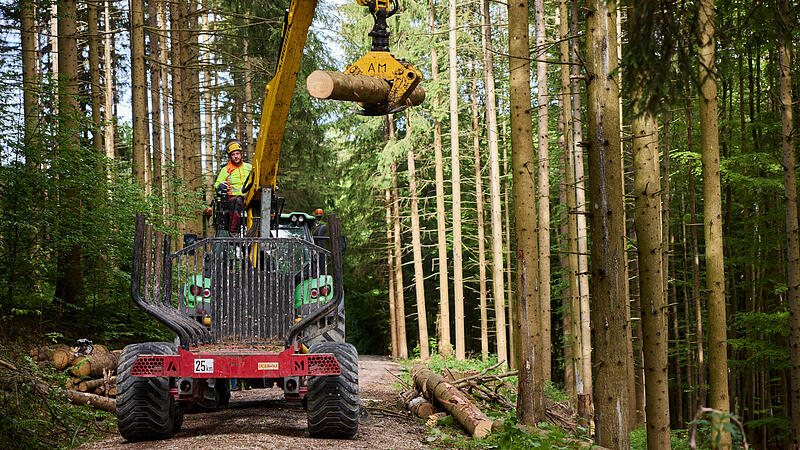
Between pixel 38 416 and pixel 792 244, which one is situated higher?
pixel 792 244

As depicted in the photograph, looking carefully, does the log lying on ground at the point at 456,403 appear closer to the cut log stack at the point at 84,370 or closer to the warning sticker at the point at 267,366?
the warning sticker at the point at 267,366

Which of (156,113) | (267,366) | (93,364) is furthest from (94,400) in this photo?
(156,113)

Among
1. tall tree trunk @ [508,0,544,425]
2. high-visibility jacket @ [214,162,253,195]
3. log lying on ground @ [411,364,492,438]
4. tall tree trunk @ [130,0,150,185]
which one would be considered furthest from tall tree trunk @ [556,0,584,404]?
tall tree trunk @ [130,0,150,185]

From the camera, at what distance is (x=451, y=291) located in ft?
120

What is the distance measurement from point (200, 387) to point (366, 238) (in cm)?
2519

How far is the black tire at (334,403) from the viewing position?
7.79 meters

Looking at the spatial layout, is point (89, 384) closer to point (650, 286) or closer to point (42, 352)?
point (42, 352)

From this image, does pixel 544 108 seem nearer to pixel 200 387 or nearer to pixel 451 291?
pixel 200 387

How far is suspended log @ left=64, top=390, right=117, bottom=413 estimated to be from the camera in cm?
981

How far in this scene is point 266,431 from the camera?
8320 millimetres

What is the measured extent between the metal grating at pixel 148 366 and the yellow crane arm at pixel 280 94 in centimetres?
254

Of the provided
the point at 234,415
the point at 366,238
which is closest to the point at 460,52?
the point at 366,238

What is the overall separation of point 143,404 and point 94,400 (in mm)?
2823

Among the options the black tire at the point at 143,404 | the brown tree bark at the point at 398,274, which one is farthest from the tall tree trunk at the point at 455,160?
the black tire at the point at 143,404
